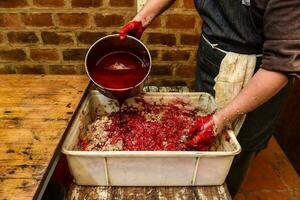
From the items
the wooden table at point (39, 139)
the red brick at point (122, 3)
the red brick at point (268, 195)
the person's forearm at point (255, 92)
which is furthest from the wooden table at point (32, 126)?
the red brick at point (268, 195)

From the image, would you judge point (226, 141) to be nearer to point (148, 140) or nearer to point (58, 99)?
point (148, 140)

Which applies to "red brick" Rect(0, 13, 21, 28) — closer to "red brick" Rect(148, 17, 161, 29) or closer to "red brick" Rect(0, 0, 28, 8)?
"red brick" Rect(0, 0, 28, 8)

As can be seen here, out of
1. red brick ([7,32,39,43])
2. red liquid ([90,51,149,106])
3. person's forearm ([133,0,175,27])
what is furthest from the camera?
red brick ([7,32,39,43])

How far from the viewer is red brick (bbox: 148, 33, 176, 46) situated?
6.75ft

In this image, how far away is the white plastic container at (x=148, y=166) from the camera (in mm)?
1032

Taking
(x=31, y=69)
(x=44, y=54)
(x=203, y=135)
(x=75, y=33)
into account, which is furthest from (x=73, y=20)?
(x=203, y=135)

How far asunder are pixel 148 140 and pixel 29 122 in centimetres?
48

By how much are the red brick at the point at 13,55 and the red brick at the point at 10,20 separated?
0.18 meters

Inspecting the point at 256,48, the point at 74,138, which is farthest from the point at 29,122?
the point at 256,48

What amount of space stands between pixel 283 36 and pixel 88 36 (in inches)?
55.9

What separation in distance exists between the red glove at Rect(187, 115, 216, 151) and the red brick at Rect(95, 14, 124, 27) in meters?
1.11

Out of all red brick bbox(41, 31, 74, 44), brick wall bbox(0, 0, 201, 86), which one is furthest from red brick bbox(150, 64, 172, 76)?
red brick bbox(41, 31, 74, 44)

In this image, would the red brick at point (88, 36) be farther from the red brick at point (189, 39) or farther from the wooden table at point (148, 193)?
the wooden table at point (148, 193)

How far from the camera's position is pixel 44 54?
2131 mm
